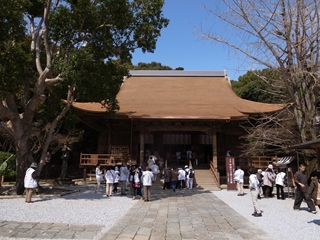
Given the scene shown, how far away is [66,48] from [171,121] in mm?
7656

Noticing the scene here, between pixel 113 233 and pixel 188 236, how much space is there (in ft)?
4.82

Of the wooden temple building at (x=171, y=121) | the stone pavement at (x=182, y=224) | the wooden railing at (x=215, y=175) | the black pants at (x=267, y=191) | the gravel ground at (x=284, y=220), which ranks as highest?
the wooden temple building at (x=171, y=121)

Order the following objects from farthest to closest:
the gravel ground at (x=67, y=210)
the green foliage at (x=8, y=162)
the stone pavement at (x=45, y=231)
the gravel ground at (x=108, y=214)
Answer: the green foliage at (x=8, y=162) < the gravel ground at (x=67, y=210) < the gravel ground at (x=108, y=214) < the stone pavement at (x=45, y=231)

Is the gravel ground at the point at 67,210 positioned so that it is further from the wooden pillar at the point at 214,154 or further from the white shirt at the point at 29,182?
the wooden pillar at the point at 214,154

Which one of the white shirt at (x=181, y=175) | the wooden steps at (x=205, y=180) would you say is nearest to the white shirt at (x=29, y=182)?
the white shirt at (x=181, y=175)

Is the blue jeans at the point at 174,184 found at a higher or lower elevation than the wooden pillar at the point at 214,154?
lower

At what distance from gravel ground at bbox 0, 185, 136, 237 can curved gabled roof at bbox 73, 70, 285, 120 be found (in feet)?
21.4

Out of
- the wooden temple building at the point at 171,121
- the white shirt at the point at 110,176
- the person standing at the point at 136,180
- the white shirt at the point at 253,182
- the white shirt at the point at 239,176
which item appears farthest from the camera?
the wooden temple building at the point at 171,121

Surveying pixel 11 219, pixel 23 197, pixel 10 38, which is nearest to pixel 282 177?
pixel 11 219

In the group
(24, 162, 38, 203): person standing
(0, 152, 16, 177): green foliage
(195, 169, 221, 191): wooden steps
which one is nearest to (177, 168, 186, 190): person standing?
(195, 169, 221, 191): wooden steps

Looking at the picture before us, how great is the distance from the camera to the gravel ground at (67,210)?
6.46 metres

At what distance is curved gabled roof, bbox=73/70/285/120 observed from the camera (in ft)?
51.1

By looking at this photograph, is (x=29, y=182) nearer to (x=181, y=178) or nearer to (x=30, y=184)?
(x=30, y=184)

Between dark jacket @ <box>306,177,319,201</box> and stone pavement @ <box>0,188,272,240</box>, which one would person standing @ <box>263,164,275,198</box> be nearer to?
dark jacket @ <box>306,177,319,201</box>
